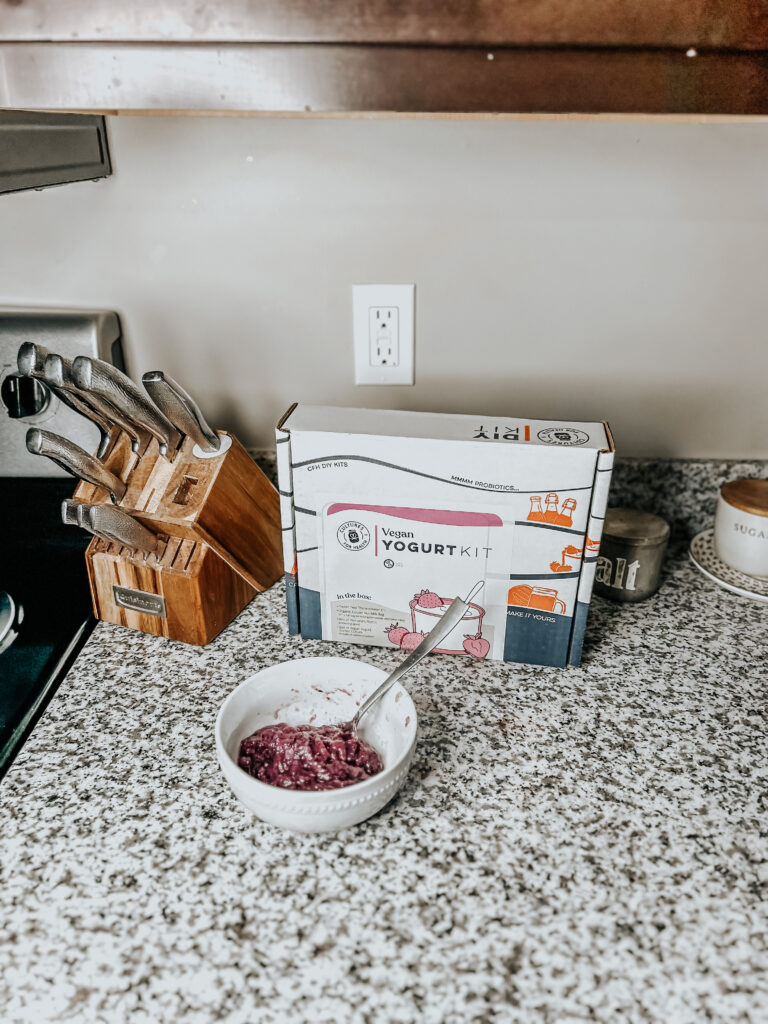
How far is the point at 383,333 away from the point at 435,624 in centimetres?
39

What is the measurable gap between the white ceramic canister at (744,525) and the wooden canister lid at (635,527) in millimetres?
83

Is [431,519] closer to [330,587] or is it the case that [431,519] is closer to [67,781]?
[330,587]

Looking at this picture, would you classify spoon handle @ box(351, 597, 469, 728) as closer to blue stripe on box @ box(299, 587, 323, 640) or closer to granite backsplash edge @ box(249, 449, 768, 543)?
blue stripe on box @ box(299, 587, 323, 640)

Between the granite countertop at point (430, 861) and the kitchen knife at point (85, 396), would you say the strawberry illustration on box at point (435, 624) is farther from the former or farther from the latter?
the kitchen knife at point (85, 396)

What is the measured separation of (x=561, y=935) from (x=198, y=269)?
A: 2.68ft

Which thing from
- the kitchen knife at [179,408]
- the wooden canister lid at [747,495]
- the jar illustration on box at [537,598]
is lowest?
the jar illustration on box at [537,598]

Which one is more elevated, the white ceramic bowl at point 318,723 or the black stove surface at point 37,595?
the white ceramic bowl at point 318,723

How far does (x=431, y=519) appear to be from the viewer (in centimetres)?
76

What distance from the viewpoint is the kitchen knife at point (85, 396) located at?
2.31 feet

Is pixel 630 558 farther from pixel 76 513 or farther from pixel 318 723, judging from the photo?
pixel 76 513

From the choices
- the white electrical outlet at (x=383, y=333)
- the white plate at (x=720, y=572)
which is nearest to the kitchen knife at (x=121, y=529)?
the white electrical outlet at (x=383, y=333)

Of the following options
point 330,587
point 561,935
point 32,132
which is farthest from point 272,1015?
point 32,132

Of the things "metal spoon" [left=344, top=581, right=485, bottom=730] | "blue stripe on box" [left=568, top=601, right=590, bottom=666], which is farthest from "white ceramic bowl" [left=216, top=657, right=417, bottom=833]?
"blue stripe on box" [left=568, top=601, right=590, bottom=666]

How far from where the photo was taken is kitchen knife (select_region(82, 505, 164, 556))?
0.75 meters
